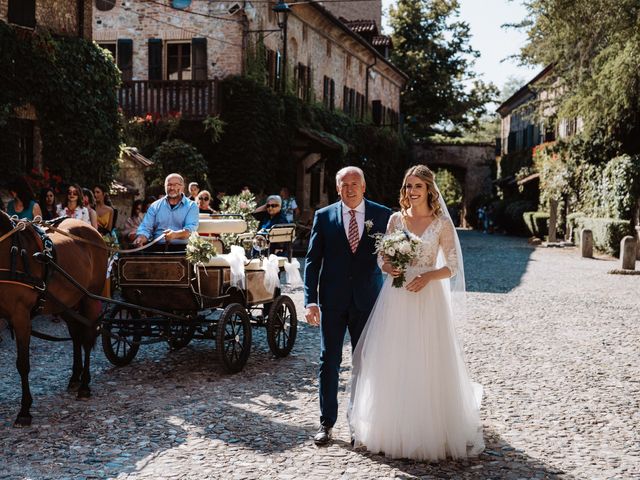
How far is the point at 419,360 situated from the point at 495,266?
51.9 ft

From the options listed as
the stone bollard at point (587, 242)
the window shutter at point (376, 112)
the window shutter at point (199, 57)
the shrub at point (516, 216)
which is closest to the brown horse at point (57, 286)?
the window shutter at point (199, 57)

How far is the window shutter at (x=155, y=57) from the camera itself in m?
23.4

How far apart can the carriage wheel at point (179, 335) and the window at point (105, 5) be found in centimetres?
1775

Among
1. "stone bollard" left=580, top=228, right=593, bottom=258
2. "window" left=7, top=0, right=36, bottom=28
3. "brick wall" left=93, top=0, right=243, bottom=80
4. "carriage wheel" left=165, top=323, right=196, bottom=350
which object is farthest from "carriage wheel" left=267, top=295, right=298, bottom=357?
"stone bollard" left=580, top=228, right=593, bottom=258

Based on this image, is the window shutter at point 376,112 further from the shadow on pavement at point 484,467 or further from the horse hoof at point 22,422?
the shadow on pavement at point 484,467

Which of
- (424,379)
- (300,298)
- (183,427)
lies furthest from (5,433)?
(300,298)

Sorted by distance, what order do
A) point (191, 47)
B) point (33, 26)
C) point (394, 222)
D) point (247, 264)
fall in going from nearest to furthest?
point (394, 222) < point (247, 264) < point (33, 26) < point (191, 47)

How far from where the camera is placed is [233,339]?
24.6 feet

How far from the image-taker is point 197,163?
68.0ft

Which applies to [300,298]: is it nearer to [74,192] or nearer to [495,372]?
[74,192]

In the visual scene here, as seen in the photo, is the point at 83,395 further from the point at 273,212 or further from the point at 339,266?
the point at 273,212

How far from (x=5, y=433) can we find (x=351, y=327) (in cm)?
251

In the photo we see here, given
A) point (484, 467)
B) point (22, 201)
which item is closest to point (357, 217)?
point (484, 467)

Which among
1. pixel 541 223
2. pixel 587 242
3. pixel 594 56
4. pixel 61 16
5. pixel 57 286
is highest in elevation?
pixel 594 56
